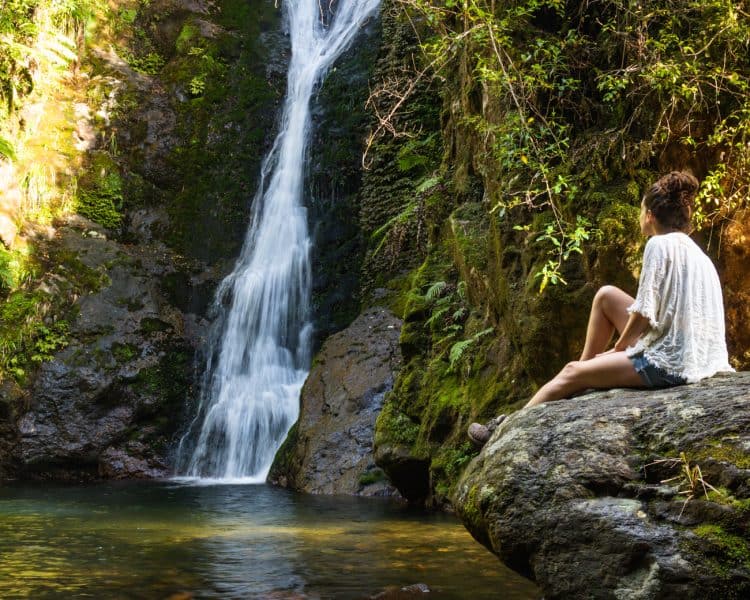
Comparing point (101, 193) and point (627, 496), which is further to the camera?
point (101, 193)

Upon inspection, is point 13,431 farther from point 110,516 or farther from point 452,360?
point 452,360

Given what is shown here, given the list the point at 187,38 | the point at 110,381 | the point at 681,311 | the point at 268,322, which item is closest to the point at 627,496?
the point at 681,311

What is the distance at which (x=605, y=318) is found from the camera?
15.3 ft

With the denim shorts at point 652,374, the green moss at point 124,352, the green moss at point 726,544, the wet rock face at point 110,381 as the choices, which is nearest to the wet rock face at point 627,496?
the green moss at point 726,544

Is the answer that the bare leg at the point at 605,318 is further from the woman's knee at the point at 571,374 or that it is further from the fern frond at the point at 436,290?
the fern frond at the point at 436,290

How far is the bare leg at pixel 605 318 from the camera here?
4578mm

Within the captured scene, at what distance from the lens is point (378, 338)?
495 inches

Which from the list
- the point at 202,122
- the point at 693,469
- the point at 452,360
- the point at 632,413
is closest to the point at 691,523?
the point at 693,469

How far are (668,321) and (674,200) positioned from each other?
699 mm

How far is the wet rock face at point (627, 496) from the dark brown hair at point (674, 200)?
3.09 feet

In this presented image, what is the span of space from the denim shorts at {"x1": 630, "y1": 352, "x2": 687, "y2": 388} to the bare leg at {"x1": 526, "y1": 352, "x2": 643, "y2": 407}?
0.03 m

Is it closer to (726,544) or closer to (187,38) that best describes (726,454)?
(726,544)

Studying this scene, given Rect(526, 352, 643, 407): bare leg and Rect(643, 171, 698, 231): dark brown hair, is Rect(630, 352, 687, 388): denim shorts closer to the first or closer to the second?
Rect(526, 352, 643, 407): bare leg

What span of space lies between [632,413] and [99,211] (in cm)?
1489
